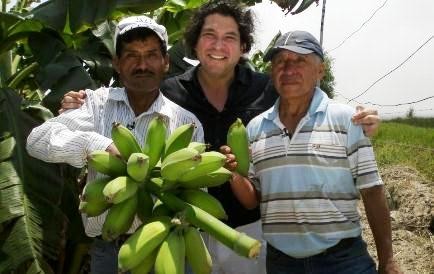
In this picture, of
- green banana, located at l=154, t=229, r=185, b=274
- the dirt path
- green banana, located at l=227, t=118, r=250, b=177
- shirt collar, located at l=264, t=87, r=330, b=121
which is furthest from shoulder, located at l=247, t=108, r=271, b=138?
the dirt path

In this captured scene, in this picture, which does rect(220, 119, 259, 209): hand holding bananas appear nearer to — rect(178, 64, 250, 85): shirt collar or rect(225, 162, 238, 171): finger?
rect(225, 162, 238, 171): finger

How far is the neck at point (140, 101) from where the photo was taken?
227cm

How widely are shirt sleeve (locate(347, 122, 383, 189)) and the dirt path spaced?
11.3 ft

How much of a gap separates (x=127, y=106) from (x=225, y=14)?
0.70 m

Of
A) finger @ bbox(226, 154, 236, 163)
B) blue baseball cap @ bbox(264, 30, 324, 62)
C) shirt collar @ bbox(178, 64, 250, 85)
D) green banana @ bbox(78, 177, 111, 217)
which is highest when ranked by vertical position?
blue baseball cap @ bbox(264, 30, 324, 62)

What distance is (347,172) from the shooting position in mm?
2135

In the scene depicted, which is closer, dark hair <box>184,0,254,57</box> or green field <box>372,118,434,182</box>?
Result: dark hair <box>184,0,254,57</box>

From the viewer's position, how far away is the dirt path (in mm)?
5297

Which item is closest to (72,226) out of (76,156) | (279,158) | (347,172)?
(76,156)

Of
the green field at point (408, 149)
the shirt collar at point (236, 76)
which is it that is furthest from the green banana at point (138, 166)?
the green field at point (408, 149)

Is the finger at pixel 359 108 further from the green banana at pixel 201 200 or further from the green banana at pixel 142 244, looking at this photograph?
the green banana at pixel 142 244

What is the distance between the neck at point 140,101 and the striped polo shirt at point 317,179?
51cm

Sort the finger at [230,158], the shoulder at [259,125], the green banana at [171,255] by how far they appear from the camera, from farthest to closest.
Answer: the shoulder at [259,125], the finger at [230,158], the green banana at [171,255]

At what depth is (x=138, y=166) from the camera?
4.77ft
